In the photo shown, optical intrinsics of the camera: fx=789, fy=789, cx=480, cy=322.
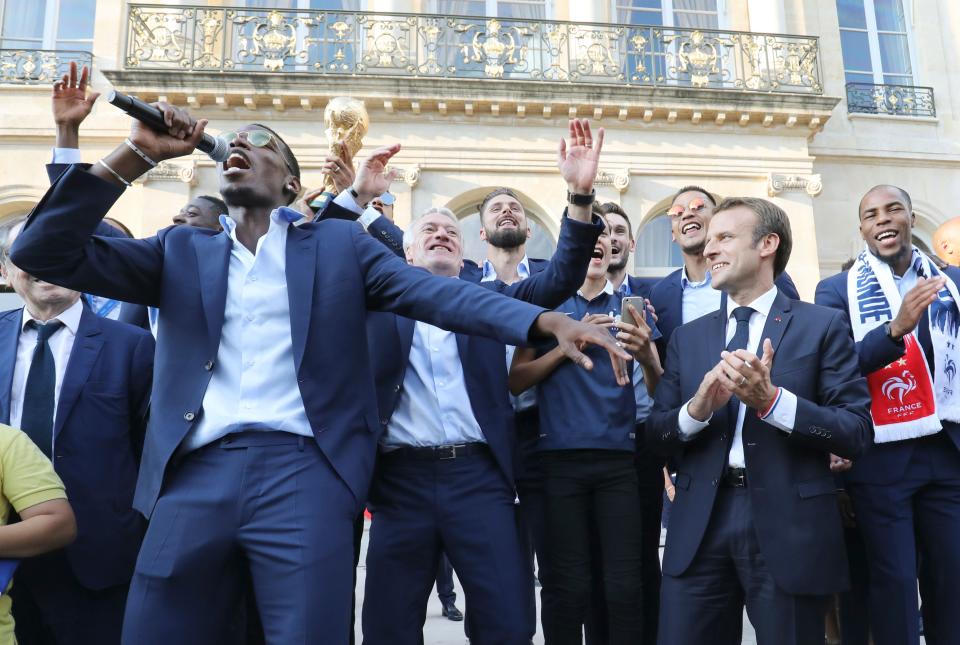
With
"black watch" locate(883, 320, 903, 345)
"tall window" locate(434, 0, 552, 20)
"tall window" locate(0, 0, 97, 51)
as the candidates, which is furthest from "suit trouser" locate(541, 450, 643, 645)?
"tall window" locate(0, 0, 97, 51)

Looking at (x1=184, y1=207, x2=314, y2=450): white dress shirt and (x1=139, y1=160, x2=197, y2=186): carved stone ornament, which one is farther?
(x1=139, y1=160, x2=197, y2=186): carved stone ornament

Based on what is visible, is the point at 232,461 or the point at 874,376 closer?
the point at 232,461

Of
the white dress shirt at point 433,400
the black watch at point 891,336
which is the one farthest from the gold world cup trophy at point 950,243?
the white dress shirt at point 433,400

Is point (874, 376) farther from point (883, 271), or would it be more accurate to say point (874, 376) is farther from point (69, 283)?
point (69, 283)

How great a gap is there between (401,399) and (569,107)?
982cm

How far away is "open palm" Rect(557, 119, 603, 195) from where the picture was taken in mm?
2928

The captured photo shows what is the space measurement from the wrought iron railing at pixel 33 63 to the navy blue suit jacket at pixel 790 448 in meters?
12.7

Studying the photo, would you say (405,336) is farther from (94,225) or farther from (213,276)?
(94,225)

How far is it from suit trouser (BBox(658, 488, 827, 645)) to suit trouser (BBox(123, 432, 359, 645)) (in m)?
1.41

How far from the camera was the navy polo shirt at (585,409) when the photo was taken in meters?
3.75

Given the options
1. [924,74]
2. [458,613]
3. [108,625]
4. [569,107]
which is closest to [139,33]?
[569,107]

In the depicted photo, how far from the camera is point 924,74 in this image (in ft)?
47.9

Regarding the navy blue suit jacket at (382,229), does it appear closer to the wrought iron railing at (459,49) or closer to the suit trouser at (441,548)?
the suit trouser at (441,548)

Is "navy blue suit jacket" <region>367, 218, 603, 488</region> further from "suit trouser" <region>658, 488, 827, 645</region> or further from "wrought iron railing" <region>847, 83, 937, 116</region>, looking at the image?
"wrought iron railing" <region>847, 83, 937, 116</region>
